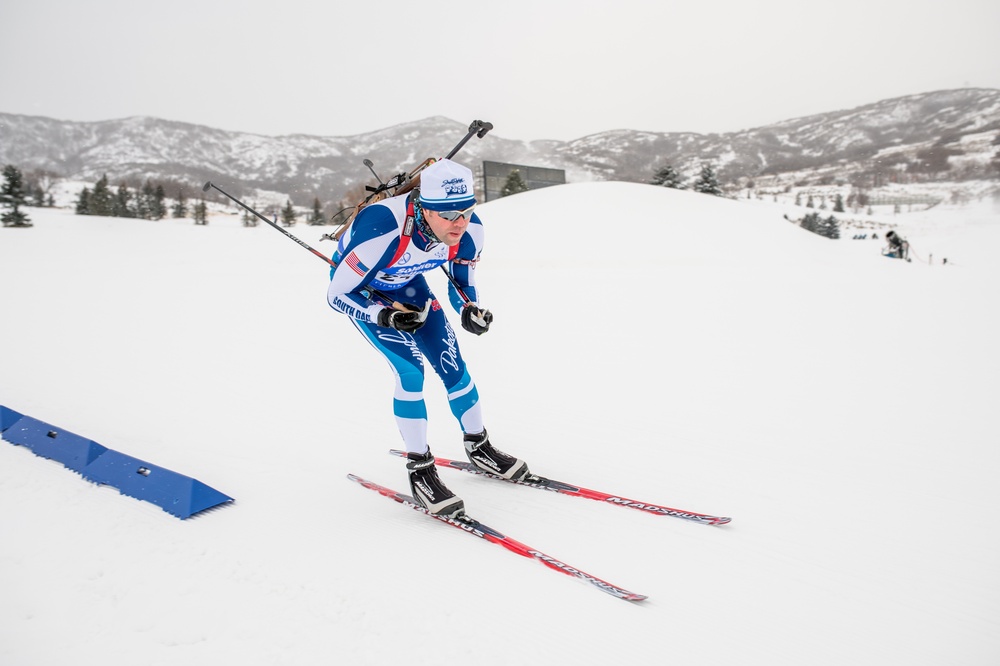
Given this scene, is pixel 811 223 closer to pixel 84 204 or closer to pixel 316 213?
pixel 316 213

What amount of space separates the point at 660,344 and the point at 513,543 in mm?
5298

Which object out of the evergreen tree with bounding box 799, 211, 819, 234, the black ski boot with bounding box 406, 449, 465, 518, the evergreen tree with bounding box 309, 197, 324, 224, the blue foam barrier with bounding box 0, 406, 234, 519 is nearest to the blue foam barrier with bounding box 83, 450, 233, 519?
the blue foam barrier with bounding box 0, 406, 234, 519

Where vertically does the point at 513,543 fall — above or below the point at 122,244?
below

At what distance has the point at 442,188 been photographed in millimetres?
3248

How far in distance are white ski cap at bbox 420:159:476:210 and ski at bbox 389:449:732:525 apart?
200 cm

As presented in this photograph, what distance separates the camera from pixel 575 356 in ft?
24.4

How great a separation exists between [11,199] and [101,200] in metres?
13.6

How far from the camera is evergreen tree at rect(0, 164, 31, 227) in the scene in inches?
1113

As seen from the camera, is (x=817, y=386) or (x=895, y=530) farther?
(x=817, y=386)

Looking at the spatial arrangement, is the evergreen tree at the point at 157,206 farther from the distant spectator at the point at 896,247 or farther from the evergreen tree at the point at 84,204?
the distant spectator at the point at 896,247

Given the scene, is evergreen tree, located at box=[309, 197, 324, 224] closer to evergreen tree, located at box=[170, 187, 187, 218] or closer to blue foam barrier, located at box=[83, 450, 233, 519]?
evergreen tree, located at box=[170, 187, 187, 218]

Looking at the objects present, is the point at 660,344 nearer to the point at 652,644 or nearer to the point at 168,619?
the point at 652,644

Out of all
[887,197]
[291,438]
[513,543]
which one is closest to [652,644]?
[513,543]

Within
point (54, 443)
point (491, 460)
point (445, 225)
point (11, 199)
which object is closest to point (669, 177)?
point (11, 199)
